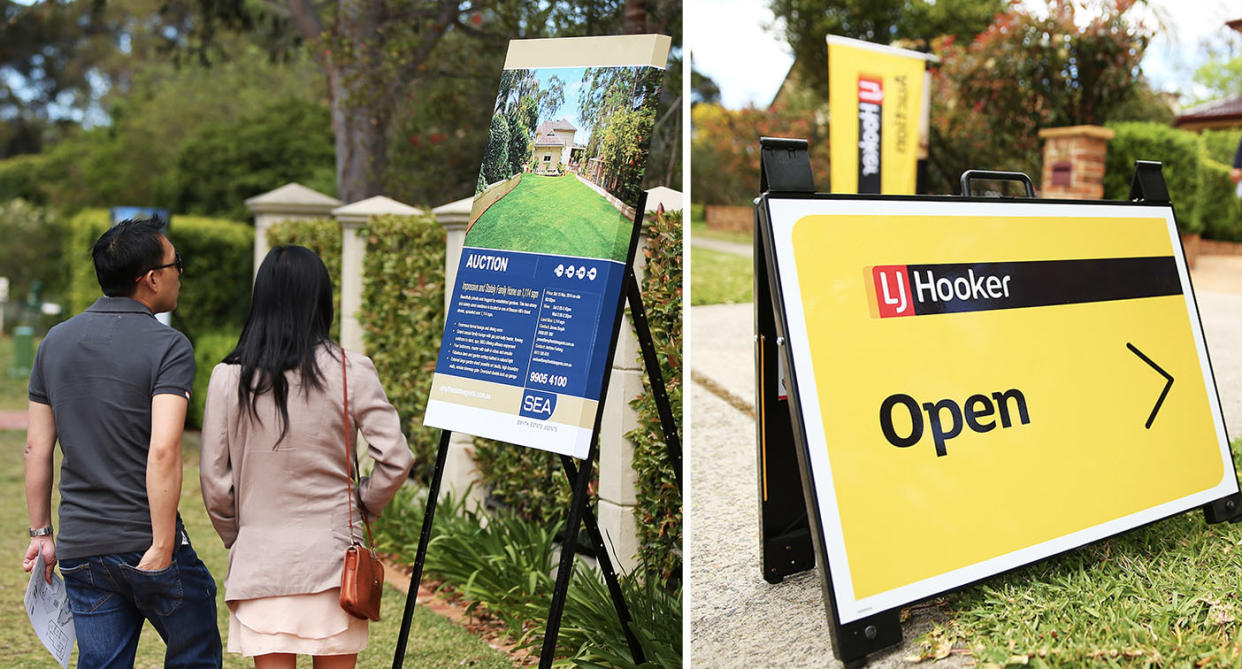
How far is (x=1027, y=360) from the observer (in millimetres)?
3566

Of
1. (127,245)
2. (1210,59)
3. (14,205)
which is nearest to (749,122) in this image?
(14,205)

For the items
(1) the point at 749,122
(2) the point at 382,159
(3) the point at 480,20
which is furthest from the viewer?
(1) the point at 749,122

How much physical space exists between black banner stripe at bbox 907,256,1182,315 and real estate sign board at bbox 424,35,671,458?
1.04 metres

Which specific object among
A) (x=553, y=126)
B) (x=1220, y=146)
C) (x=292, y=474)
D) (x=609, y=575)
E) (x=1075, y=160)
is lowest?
(x=609, y=575)

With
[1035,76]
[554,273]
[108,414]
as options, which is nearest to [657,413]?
[554,273]

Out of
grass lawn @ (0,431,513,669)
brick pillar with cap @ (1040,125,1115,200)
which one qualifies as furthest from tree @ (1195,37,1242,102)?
grass lawn @ (0,431,513,669)

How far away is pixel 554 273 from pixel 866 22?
64.3 feet

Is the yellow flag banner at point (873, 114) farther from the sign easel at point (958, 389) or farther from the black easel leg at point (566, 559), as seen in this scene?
the black easel leg at point (566, 559)

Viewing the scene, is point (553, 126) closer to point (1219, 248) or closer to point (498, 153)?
point (498, 153)

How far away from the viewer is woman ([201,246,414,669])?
2701 millimetres

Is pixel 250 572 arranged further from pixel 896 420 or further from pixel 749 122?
pixel 749 122

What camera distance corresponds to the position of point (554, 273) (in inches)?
127

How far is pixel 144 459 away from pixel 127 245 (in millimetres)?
601

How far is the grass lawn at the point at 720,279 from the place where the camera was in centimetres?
1181
